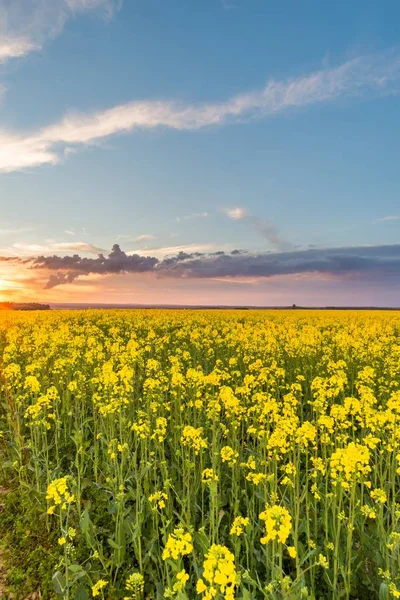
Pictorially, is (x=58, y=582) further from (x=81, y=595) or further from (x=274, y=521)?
(x=274, y=521)

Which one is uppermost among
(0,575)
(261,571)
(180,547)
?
(180,547)

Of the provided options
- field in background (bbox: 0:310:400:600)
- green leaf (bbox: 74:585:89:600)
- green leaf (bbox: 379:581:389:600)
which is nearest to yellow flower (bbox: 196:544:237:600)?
field in background (bbox: 0:310:400:600)

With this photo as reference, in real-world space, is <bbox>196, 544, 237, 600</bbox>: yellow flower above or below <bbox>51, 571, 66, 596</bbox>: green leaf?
above

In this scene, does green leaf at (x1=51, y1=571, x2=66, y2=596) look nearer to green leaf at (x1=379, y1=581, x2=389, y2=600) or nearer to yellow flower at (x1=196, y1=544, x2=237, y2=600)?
yellow flower at (x1=196, y1=544, x2=237, y2=600)

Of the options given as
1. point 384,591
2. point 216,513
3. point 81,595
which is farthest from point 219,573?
point 81,595

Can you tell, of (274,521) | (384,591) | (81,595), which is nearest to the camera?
(274,521)

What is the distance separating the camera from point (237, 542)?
4.34 m

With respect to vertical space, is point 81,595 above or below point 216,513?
below

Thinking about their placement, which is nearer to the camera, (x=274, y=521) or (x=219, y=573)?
(x=219, y=573)

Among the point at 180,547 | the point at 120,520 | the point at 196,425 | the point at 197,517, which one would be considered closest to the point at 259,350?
the point at 196,425

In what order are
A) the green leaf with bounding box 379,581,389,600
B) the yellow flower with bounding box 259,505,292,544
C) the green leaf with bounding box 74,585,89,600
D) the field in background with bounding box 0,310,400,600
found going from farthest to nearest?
the green leaf with bounding box 74,585,89,600 < the field in background with bounding box 0,310,400,600 < the green leaf with bounding box 379,581,389,600 < the yellow flower with bounding box 259,505,292,544

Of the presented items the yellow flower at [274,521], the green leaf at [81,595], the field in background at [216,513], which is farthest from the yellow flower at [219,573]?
the green leaf at [81,595]

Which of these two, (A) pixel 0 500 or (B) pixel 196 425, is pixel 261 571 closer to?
(B) pixel 196 425

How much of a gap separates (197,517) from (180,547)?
3422 millimetres
